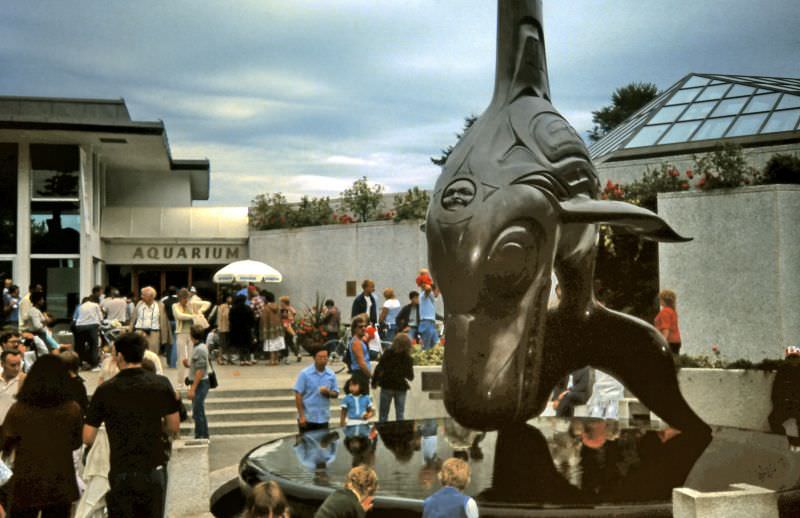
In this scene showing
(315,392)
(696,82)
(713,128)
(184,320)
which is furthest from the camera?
(696,82)

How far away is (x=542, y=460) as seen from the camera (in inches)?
341

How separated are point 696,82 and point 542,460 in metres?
24.5

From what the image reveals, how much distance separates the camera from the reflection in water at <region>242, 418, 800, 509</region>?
7.04 meters

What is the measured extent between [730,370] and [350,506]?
948cm

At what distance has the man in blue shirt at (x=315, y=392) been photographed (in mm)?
10352

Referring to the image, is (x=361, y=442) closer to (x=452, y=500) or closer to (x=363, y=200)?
(x=452, y=500)

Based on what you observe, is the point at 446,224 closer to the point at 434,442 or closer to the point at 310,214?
the point at 434,442

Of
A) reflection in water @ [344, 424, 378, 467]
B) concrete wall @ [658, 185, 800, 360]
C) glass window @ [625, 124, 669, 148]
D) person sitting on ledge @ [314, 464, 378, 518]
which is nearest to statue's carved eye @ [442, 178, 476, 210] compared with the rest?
reflection in water @ [344, 424, 378, 467]

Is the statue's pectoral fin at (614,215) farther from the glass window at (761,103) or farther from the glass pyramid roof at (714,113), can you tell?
the glass window at (761,103)

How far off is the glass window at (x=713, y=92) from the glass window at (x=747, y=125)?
2.95 m

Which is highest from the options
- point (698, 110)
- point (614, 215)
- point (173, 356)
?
point (698, 110)

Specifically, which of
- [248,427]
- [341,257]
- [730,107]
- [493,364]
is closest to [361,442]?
[493,364]

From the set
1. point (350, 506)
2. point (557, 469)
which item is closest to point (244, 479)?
point (557, 469)

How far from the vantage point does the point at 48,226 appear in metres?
26.9
